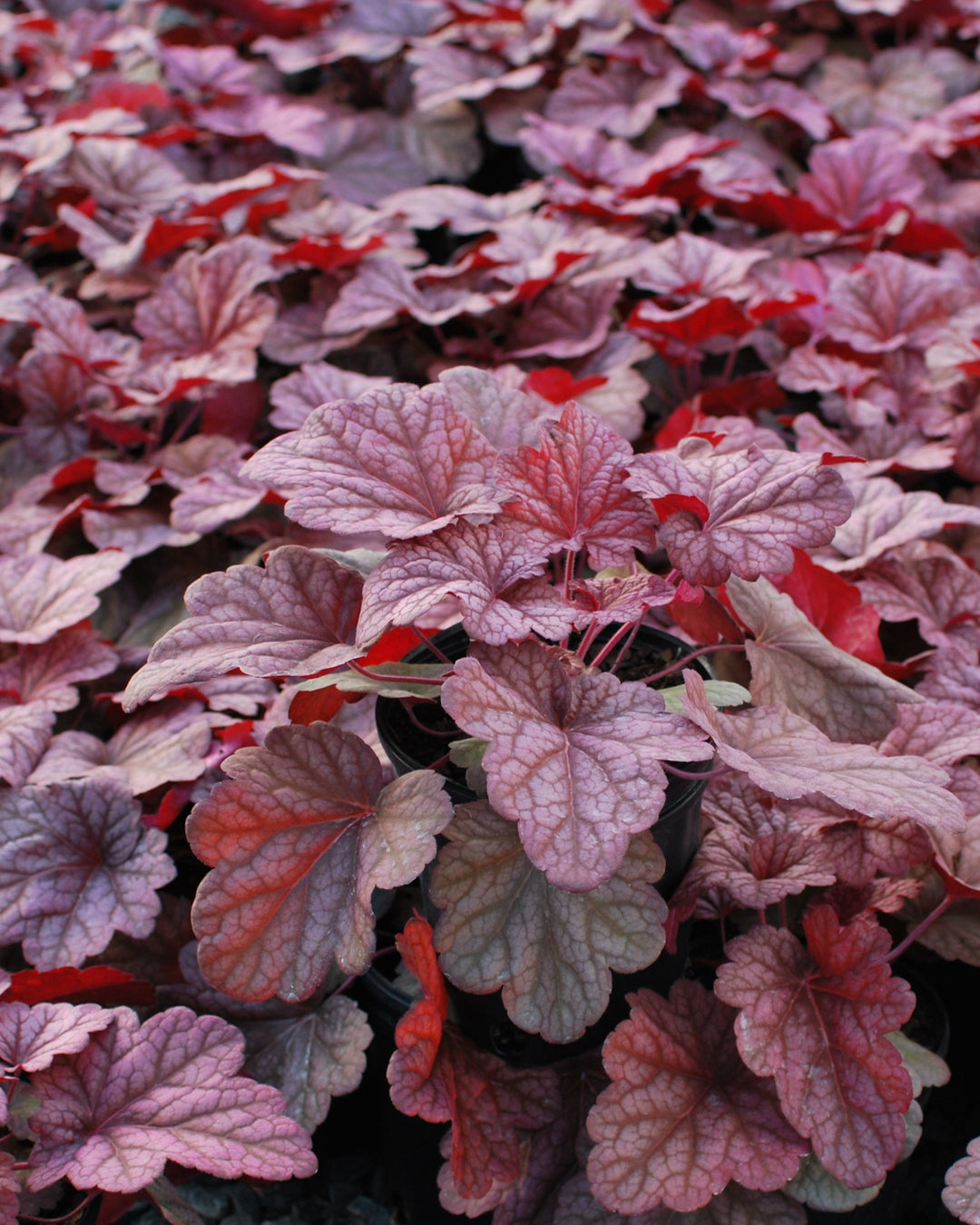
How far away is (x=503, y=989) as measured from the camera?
96 cm

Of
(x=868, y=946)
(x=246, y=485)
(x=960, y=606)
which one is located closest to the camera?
(x=868, y=946)

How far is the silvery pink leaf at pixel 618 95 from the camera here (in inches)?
106

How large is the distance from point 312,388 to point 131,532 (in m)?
0.38

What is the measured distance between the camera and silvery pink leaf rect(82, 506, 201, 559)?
66.2 inches

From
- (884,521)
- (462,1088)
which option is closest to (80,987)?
(462,1088)

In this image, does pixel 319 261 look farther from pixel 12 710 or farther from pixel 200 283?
pixel 12 710

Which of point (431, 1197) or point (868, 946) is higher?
point (868, 946)

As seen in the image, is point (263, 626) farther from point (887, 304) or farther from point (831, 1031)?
point (887, 304)

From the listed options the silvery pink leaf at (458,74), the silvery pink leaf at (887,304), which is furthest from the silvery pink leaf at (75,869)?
the silvery pink leaf at (458,74)

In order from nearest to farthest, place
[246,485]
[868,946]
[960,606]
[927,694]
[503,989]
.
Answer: [503,989], [868,946], [927,694], [960,606], [246,485]

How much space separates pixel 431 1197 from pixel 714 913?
48 cm

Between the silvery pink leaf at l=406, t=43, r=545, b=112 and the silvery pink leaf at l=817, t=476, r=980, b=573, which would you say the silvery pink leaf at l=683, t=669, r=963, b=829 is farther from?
the silvery pink leaf at l=406, t=43, r=545, b=112

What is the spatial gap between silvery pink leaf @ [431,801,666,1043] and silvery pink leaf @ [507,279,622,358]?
1216 millimetres

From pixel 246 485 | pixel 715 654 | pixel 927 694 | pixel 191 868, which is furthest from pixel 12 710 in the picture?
pixel 927 694
